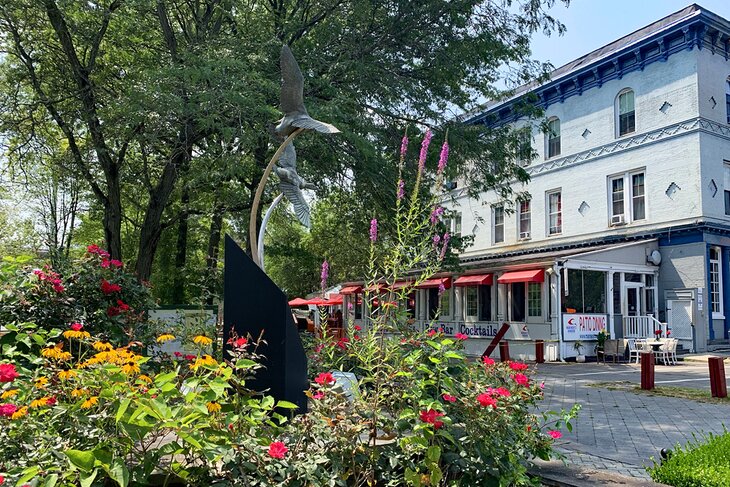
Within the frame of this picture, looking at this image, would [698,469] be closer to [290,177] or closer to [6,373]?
[6,373]

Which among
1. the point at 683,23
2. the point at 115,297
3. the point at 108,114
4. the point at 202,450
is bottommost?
the point at 202,450

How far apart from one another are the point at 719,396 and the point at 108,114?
13094 mm

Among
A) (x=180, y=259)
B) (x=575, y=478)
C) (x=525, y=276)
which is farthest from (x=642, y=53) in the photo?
(x=575, y=478)

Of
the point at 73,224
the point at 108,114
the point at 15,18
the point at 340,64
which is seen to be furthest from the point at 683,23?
the point at 73,224

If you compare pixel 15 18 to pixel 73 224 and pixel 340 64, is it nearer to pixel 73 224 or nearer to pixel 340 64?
pixel 340 64

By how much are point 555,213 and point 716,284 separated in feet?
23.3

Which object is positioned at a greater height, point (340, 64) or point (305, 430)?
point (340, 64)

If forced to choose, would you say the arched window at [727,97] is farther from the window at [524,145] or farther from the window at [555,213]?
the window at [524,145]

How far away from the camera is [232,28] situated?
13945 millimetres

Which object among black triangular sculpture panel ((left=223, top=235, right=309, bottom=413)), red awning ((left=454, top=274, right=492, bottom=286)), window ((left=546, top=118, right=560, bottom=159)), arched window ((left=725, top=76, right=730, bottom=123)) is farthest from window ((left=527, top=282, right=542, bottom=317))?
black triangular sculpture panel ((left=223, top=235, right=309, bottom=413))

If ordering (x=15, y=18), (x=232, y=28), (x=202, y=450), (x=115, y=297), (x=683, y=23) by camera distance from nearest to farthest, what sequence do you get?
(x=202, y=450)
(x=115, y=297)
(x=15, y=18)
(x=232, y=28)
(x=683, y=23)

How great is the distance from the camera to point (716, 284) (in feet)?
68.5

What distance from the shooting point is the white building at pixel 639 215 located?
1991cm

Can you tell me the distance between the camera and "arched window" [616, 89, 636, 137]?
74.4ft
